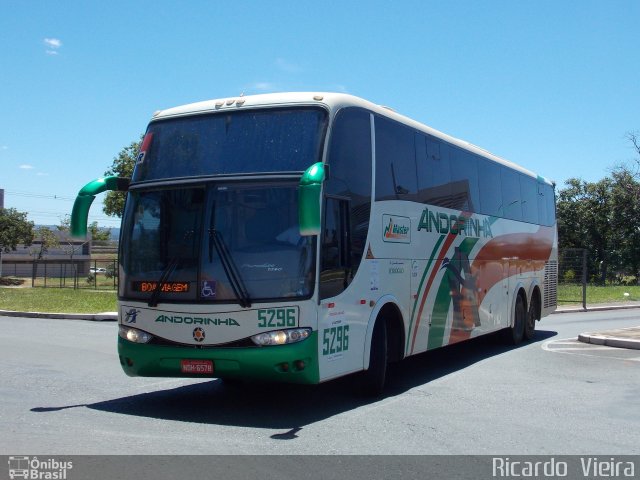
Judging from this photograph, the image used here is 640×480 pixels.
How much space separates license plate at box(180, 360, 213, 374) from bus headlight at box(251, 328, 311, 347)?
2.02 ft

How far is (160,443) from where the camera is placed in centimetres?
684

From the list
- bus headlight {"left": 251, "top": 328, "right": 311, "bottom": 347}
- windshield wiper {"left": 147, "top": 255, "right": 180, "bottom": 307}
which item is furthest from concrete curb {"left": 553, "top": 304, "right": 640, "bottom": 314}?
windshield wiper {"left": 147, "top": 255, "right": 180, "bottom": 307}

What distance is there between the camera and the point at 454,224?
40.6ft

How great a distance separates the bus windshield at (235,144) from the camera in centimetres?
826

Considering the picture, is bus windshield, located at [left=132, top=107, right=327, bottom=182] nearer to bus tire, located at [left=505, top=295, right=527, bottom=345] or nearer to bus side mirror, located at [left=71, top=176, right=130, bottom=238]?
bus side mirror, located at [left=71, top=176, right=130, bottom=238]

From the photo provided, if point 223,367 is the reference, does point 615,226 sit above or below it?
above

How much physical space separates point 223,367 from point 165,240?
1599 millimetres

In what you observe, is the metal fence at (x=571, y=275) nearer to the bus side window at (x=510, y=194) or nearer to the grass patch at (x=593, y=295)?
the grass patch at (x=593, y=295)

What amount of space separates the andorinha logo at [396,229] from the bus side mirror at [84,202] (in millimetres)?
3504

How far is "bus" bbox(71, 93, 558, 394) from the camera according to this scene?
792 centimetres

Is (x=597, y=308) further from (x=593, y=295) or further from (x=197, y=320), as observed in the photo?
(x=197, y=320)
